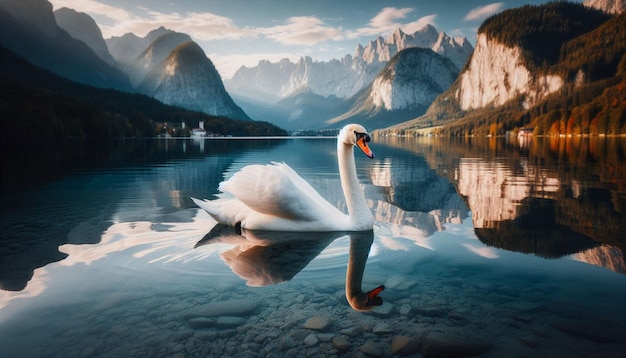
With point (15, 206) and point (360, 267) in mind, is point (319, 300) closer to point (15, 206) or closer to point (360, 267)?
point (360, 267)

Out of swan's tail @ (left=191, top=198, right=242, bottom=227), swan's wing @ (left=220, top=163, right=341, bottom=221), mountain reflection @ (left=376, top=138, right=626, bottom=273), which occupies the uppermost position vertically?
swan's wing @ (left=220, top=163, right=341, bottom=221)

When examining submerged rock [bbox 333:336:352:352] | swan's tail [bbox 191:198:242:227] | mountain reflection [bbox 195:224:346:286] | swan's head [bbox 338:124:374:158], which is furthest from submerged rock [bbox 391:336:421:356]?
swan's tail [bbox 191:198:242:227]

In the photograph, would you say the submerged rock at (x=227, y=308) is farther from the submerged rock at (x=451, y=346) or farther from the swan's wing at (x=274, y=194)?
the swan's wing at (x=274, y=194)

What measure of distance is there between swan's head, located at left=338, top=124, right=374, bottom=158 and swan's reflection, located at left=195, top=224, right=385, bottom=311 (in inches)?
85.2

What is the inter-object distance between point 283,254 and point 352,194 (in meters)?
2.55

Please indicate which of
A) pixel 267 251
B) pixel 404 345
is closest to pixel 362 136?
pixel 267 251

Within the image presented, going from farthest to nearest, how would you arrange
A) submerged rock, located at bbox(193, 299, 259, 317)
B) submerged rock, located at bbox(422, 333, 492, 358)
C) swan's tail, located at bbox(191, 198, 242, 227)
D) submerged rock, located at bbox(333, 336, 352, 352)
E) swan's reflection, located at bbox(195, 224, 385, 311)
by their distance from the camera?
swan's tail, located at bbox(191, 198, 242, 227) → swan's reflection, located at bbox(195, 224, 385, 311) → submerged rock, located at bbox(193, 299, 259, 317) → submerged rock, located at bbox(333, 336, 352, 352) → submerged rock, located at bbox(422, 333, 492, 358)

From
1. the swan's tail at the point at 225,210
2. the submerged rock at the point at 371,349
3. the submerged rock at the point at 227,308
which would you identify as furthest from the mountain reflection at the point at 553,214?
the swan's tail at the point at 225,210

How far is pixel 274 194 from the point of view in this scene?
341 inches

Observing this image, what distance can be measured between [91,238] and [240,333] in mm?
6488

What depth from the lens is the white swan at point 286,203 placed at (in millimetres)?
8789

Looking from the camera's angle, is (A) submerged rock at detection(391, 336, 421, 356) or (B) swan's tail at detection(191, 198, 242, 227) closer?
(A) submerged rock at detection(391, 336, 421, 356)

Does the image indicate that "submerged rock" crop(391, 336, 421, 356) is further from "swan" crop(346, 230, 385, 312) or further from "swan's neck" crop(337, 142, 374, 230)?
"swan's neck" crop(337, 142, 374, 230)

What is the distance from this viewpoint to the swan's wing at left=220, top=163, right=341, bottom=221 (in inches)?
341
